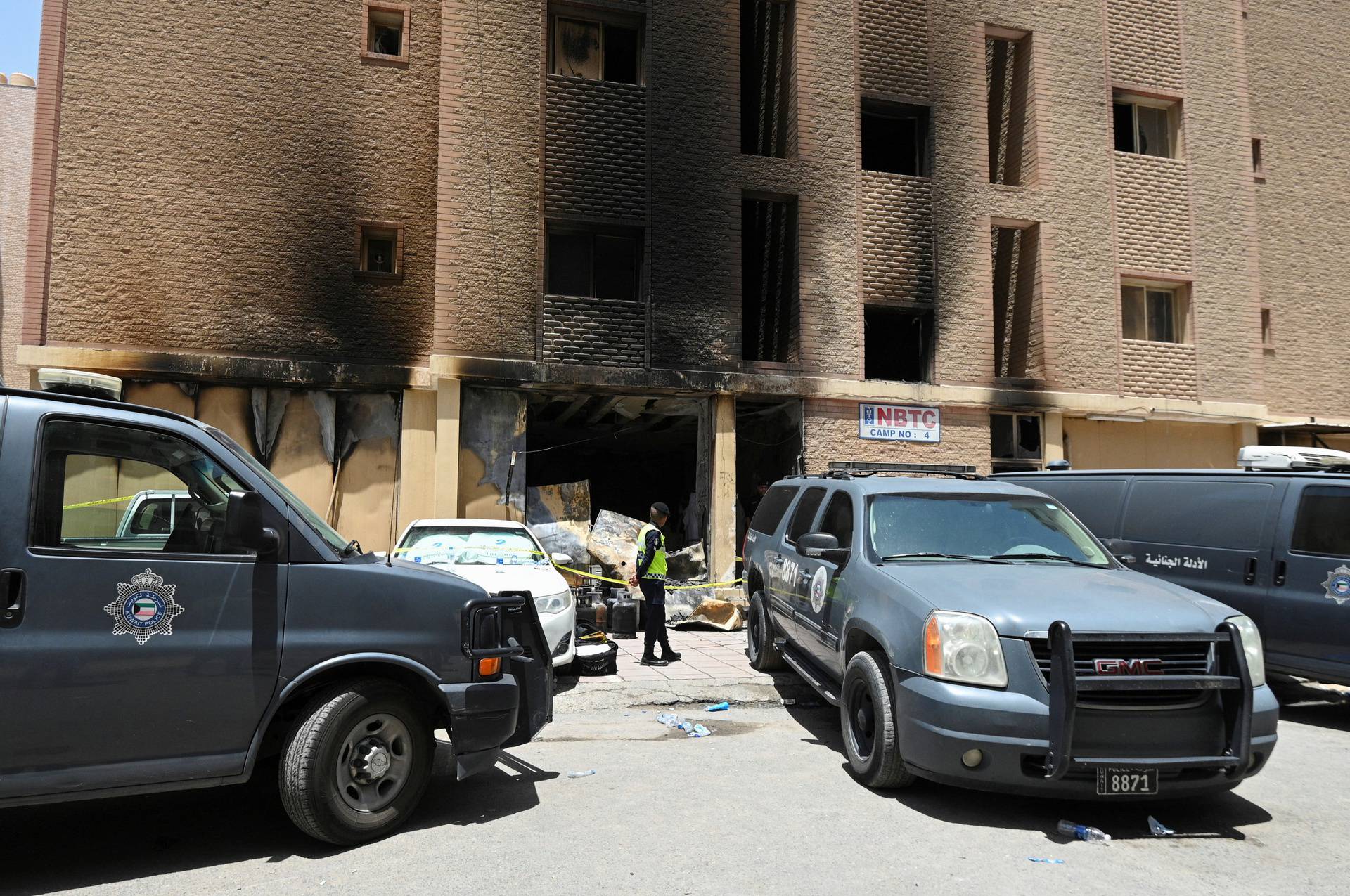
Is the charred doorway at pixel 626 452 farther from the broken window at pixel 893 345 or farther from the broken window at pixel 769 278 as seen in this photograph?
the broken window at pixel 893 345

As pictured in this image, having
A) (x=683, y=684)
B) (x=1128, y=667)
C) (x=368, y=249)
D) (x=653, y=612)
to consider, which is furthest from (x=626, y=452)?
(x=1128, y=667)

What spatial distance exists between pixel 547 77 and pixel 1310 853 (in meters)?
14.0

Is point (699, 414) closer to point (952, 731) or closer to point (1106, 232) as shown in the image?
point (1106, 232)

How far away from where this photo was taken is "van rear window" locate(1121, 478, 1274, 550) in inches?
306

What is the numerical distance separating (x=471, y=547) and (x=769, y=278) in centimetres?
953

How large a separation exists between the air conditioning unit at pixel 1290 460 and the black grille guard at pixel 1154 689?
4755 mm

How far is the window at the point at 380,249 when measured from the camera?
543 inches

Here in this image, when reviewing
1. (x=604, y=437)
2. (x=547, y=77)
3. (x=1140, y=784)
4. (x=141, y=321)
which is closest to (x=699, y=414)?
(x=604, y=437)

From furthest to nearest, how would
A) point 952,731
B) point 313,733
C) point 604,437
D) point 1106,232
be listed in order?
point 604,437 < point 1106,232 < point 952,731 < point 313,733

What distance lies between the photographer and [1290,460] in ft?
26.6

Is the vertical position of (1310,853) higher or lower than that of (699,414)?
lower

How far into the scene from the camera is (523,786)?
16.8 feet

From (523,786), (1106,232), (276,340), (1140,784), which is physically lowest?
(523,786)

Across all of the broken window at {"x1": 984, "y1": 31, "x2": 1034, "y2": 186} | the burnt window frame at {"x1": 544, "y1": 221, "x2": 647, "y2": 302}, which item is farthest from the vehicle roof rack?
the broken window at {"x1": 984, "y1": 31, "x2": 1034, "y2": 186}
